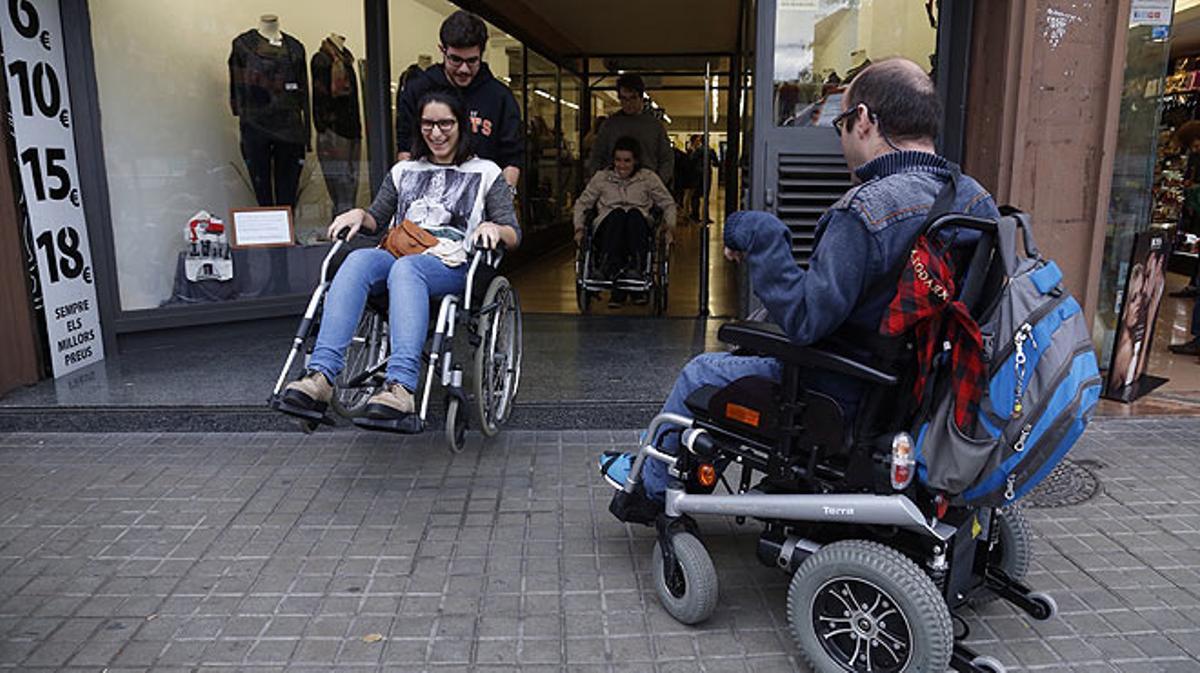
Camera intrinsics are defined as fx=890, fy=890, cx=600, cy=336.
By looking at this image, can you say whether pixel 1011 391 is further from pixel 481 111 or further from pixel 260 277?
pixel 260 277

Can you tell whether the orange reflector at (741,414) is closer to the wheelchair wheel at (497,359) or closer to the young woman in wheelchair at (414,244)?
the young woman in wheelchair at (414,244)

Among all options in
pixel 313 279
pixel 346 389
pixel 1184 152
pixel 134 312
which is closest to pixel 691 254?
pixel 1184 152

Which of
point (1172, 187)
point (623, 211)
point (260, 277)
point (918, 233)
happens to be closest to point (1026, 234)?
point (918, 233)

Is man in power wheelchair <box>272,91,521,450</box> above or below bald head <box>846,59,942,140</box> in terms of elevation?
below

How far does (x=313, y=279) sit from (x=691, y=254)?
6265mm

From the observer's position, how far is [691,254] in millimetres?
11703

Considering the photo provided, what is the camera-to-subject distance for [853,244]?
220 cm

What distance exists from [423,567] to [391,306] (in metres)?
1.04

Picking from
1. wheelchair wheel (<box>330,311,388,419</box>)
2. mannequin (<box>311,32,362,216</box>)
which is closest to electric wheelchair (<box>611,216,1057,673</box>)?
wheelchair wheel (<box>330,311,388,419</box>)

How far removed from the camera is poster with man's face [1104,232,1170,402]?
15.6 ft

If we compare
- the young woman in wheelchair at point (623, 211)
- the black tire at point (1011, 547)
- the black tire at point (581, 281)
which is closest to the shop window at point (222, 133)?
the black tire at point (581, 281)

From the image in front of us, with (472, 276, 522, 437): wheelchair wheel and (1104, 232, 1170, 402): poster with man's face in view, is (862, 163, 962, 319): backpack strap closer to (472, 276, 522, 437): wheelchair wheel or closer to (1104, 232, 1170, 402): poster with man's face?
(472, 276, 522, 437): wheelchair wheel

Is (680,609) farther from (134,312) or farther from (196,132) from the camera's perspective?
(196,132)

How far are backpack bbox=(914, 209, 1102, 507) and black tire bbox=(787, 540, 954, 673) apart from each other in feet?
0.80
